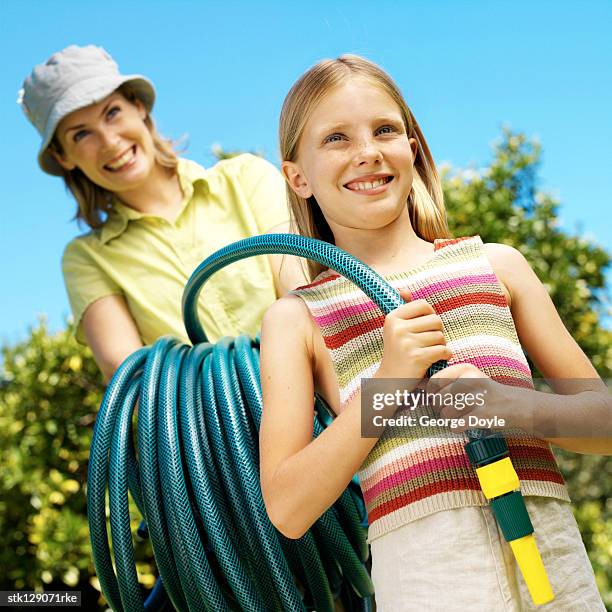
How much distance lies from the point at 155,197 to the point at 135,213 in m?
0.11

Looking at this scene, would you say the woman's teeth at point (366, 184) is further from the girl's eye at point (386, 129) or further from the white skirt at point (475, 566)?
the white skirt at point (475, 566)

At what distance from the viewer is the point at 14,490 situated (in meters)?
5.55

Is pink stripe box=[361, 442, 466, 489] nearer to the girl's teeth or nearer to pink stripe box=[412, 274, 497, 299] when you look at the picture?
pink stripe box=[412, 274, 497, 299]

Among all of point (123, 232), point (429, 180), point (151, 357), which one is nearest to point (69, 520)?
point (123, 232)

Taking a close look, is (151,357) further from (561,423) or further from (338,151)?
(561,423)

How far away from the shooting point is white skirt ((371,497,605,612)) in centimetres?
135

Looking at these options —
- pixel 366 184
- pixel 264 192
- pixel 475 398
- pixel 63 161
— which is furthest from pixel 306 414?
pixel 63 161

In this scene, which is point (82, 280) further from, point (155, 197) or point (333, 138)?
point (333, 138)

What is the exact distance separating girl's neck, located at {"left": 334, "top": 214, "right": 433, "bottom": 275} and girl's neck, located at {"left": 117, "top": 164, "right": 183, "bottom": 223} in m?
1.46

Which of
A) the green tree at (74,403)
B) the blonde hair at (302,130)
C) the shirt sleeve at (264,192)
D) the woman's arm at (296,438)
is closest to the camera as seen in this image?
the woman's arm at (296,438)

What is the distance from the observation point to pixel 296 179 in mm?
1809

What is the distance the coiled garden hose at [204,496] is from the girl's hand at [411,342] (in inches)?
20.2

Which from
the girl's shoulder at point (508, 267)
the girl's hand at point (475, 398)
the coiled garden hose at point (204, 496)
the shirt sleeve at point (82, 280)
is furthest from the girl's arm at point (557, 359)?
the shirt sleeve at point (82, 280)

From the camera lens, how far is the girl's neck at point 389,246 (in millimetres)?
1685
